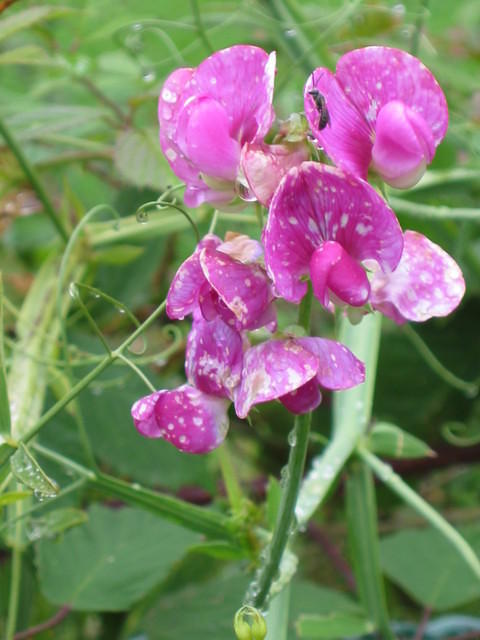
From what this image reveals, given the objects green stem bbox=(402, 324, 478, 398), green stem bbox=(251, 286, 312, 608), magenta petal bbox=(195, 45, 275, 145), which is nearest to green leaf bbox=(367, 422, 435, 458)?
green stem bbox=(402, 324, 478, 398)

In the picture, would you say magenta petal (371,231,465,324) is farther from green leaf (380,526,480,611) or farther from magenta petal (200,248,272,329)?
green leaf (380,526,480,611)

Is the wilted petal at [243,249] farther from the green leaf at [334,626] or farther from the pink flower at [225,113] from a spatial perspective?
the green leaf at [334,626]

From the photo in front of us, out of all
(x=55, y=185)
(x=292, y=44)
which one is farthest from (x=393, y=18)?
(x=55, y=185)

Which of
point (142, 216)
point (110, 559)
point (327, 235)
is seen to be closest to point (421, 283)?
point (327, 235)

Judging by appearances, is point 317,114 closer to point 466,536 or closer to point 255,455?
point 466,536

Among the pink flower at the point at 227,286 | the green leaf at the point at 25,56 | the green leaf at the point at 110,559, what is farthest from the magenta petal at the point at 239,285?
the green leaf at the point at 25,56

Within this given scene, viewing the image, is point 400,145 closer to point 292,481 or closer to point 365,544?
point 292,481
